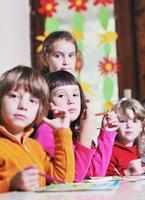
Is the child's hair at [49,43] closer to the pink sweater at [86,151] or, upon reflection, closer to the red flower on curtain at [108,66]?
the pink sweater at [86,151]

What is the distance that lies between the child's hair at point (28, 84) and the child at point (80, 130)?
7 cm

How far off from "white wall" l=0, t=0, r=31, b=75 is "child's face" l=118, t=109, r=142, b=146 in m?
0.60

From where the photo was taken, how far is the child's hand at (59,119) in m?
0.99

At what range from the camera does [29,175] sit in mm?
768

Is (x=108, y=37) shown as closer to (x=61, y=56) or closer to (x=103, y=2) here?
(x=103, y=2)

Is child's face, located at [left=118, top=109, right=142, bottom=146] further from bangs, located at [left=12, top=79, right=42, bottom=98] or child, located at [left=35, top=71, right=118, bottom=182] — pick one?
bangs, located at [left=12, top=79, right=42, bottom=98]

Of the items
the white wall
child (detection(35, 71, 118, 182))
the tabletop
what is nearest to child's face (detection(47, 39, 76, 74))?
child (detection(35, 71, 118, 182))

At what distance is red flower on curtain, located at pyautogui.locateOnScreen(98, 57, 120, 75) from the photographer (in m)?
2.18

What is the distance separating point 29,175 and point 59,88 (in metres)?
0.37

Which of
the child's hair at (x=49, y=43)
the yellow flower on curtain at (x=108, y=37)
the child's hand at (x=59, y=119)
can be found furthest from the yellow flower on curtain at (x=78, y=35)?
the child's hand at (x=59, y=119)

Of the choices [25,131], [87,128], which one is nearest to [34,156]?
[25,131]

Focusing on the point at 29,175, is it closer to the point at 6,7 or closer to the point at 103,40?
the point at 6,7

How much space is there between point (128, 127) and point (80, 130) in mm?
288

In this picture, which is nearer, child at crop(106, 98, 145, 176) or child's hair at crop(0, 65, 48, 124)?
child's hair at crop(0, 65, 48, 124)
